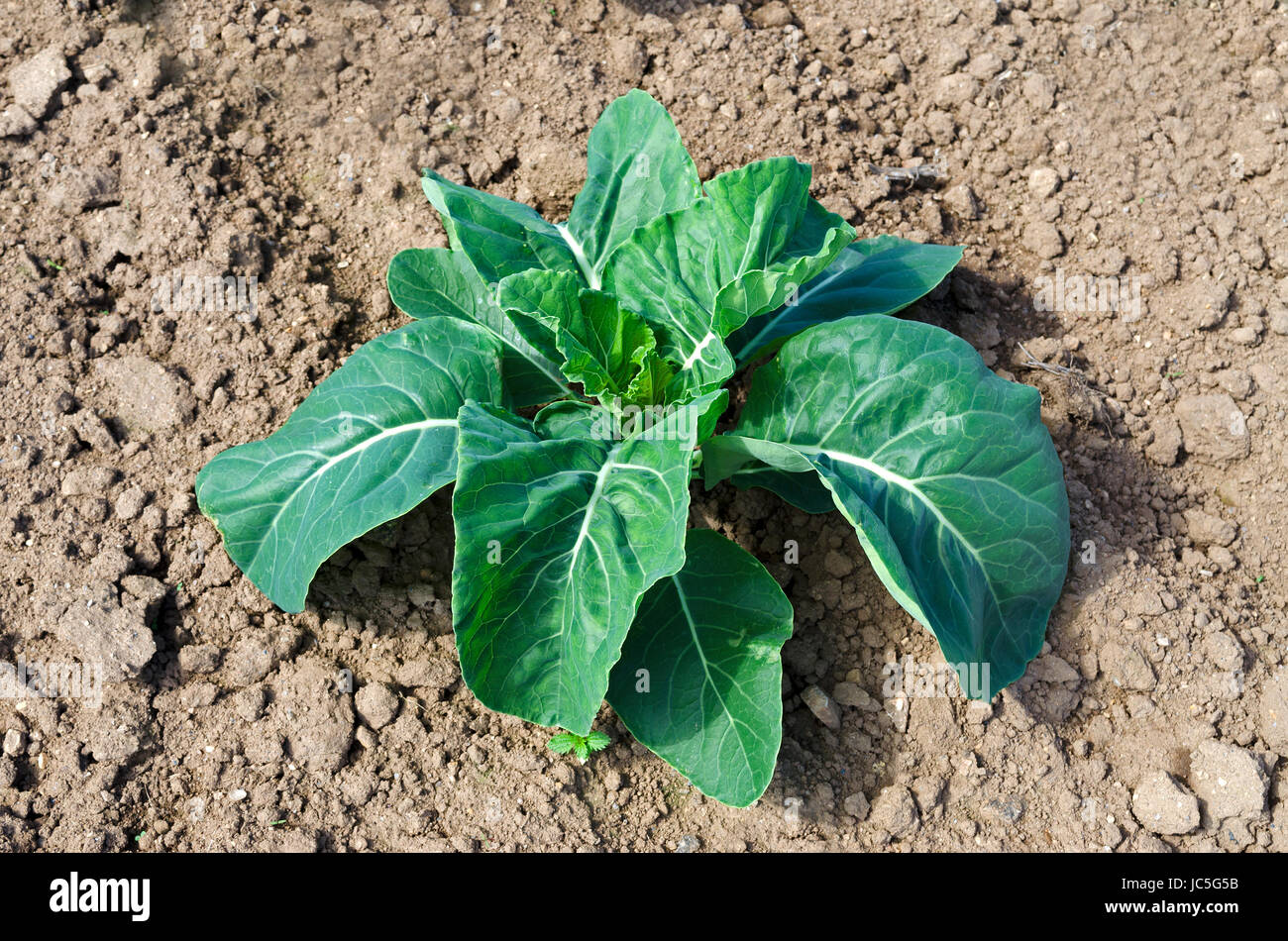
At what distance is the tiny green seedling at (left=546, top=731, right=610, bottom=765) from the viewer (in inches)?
121

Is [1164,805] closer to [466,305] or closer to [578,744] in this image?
[578,744]

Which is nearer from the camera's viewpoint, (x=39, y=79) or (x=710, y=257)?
(x=710, y=257)

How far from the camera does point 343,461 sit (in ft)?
9.67

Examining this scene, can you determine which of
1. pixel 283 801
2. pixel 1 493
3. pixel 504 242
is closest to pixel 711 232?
pixel 504 242

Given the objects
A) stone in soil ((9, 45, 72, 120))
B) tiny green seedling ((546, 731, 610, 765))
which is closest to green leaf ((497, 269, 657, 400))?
tiny green seedling ((546, 731, 610, 765))

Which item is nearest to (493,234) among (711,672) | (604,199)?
(604,199)

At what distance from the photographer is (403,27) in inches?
170

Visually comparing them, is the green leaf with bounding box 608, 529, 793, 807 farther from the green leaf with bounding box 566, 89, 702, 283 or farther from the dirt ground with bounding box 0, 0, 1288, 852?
the green leaf with bounding box 566, 89, 702, 283

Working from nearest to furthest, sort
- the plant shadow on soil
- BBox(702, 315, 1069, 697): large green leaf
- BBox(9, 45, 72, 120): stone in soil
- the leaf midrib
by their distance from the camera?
BBox(702, 315, 1069, 697): large green leaf, the leaf midrib, the plant shadow on soil, BBox(9, 45, 72, 120): stone in soil

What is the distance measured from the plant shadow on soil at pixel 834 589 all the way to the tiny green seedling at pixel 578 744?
5.0 inches

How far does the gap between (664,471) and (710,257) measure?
78 centimetres

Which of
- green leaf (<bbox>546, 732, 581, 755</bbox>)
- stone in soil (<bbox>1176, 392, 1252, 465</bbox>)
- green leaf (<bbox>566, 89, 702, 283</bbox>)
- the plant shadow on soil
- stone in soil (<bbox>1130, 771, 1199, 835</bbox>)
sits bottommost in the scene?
green leaf (<bbox>546, 732, 581, 755</bbox>)

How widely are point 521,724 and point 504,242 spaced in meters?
1.57

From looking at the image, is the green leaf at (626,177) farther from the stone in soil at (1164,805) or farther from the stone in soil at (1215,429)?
the stone in soil at (1164,805)
